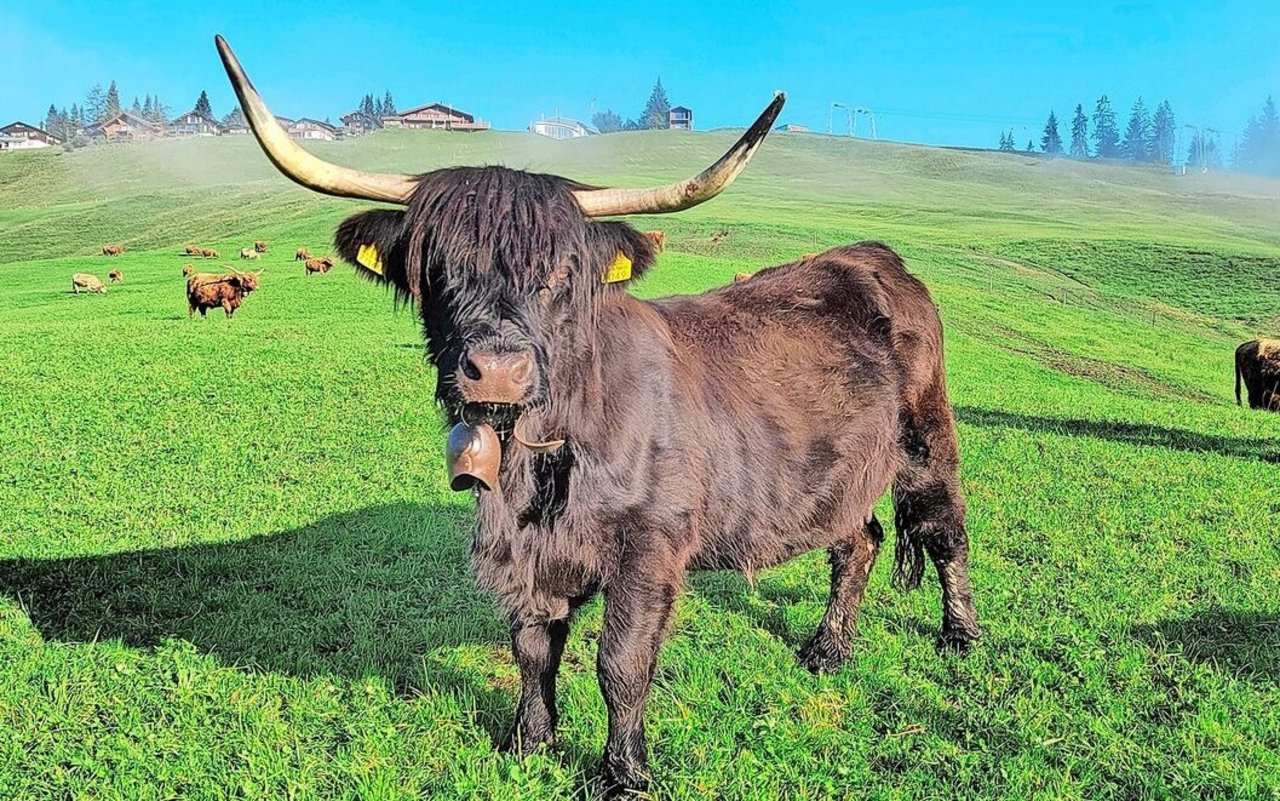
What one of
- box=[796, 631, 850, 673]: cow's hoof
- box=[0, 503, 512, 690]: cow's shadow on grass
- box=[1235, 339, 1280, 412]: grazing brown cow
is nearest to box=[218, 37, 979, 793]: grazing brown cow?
box=[796, 631, 850, 673]: cow's hoof

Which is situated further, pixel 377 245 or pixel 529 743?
pixel 529 743

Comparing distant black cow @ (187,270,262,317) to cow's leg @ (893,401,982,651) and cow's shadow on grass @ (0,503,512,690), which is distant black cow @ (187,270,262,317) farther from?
cow's leg @ (893,401,982,651)

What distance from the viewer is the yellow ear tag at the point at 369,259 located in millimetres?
3803

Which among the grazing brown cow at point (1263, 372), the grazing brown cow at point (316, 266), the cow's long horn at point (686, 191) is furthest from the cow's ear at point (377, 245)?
the grazing brown cow at point (316, 266)

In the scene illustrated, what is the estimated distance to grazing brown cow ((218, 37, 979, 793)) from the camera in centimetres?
343

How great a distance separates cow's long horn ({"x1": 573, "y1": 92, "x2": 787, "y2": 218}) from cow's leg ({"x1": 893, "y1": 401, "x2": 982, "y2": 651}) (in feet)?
7.93

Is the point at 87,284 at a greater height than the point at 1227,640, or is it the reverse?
the point at 87,284

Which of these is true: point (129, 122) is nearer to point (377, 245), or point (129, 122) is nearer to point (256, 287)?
point (256, 287)

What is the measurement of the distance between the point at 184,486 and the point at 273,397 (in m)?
3.90

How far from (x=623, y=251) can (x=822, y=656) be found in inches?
107

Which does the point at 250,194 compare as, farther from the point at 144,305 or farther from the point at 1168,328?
the point at 1168,328

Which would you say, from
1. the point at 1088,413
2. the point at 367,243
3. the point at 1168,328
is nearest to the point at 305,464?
the point at 367,243

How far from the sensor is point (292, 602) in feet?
19.2

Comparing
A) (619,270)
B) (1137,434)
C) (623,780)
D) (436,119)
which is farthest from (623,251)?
(436,119)
